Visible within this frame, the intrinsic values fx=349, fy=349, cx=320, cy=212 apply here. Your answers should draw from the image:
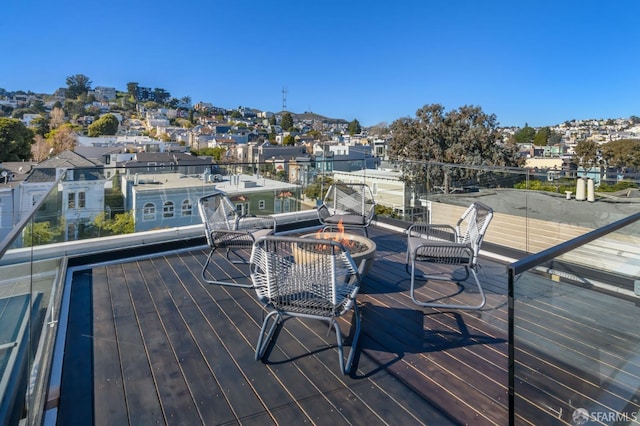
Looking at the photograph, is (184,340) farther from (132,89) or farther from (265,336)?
(132,89)

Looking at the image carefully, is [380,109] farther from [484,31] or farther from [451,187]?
[451,187]

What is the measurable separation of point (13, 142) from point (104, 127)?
25545 mm

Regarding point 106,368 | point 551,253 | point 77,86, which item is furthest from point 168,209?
point 77,86

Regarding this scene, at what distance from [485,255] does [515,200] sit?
910mm

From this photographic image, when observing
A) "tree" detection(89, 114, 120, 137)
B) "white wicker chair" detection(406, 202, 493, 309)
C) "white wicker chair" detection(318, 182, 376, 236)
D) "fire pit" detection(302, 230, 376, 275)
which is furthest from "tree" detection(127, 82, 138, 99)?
"white wicker chair" detection(406, 202, 493, 309)

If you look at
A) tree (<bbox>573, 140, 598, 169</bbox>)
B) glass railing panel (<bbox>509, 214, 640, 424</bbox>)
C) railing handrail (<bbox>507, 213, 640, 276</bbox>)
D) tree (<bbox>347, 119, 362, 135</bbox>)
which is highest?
tree (<bbox>347, 119, 362, 135</bbox>)

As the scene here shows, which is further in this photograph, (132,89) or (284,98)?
(132,89)

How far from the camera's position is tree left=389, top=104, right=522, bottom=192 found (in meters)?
18.8

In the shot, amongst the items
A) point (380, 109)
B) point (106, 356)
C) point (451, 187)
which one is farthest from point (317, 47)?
point (106, 356)

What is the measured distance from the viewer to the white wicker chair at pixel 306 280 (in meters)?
2.03

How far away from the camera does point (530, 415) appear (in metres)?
1.25

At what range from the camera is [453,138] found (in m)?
19.7

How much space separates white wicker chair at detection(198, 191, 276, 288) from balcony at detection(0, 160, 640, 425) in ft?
1.24

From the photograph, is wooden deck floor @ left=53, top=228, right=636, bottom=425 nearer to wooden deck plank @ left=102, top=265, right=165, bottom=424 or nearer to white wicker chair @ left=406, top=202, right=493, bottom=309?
wooden deck plank @ left=102, top=265, right=165, bottom=424
